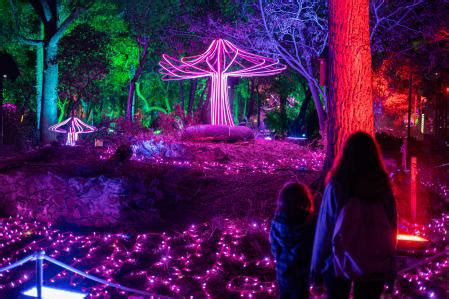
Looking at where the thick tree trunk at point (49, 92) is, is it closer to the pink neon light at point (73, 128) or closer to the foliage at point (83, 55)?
the foliage at point (83, 55)

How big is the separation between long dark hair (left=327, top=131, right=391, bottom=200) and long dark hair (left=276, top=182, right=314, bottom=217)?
1.32 ft

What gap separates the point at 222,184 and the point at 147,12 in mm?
19786

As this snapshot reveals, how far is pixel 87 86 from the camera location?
21812mm

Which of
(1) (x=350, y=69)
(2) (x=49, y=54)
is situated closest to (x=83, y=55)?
(2) (x=49, y=54)

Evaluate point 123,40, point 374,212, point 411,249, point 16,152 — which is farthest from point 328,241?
point 123,40

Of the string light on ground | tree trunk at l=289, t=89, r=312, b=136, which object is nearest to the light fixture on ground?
the string light on ground

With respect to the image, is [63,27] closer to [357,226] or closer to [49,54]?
[49,54]

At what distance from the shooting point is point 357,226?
3111 millimetres

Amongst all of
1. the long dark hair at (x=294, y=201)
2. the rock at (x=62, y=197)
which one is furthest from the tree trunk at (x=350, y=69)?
the rock at (x=62, y=197)

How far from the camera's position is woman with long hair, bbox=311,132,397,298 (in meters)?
3.11

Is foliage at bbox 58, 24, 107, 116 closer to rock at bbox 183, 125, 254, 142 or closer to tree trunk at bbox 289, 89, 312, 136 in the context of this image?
rock at bbox 183, 125, 254, 142

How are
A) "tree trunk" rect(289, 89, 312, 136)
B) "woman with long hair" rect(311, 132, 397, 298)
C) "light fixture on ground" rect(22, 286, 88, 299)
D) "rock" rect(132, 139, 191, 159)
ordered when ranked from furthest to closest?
"tree trunk" rect(289, 89, 312, 136), "rock" rect(132, 139, 191, 159), "light fixture on ground" rect(22, 286, 88, 299), "woman with long hair" rect(311, 132, 397, 298)

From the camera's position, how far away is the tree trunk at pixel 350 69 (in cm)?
660

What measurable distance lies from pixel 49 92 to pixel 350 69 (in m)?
15.6
